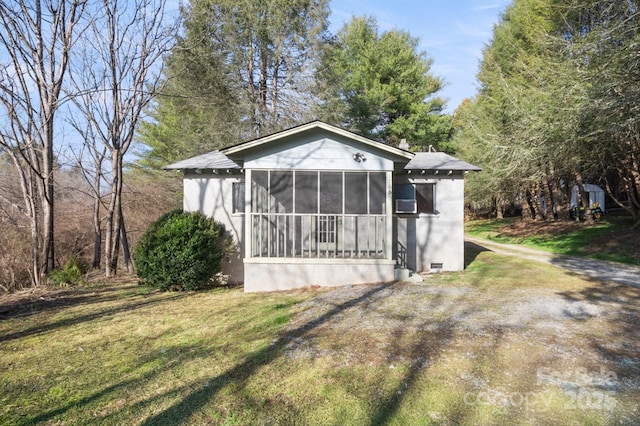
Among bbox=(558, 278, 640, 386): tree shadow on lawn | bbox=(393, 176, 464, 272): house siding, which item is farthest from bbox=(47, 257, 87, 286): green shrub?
bbox=(558, 278, 640, 386): tree shadow on lawn

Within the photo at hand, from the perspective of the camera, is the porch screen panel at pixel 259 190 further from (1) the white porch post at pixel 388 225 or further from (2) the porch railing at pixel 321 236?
(1) the white porch post at pixel 388 225

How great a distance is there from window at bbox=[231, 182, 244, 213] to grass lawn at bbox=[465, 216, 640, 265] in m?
11.6

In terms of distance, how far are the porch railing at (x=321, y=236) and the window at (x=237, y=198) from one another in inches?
41.5

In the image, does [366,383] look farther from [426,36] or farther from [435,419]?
[426,36]

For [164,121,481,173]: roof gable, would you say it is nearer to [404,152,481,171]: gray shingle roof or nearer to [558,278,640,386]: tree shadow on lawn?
[404,152,481,171]: gray shingle roof

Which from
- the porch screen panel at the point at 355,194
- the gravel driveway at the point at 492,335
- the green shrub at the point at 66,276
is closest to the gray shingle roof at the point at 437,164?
the porch screen panel at the point at 355,194

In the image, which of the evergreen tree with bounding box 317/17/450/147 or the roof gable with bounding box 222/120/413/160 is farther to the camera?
the evergreen tree with bounding box 317/17/450/147

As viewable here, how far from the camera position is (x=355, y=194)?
988cm

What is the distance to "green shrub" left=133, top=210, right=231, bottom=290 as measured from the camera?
8406mm

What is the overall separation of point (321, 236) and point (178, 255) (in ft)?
11.9

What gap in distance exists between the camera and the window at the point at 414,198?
10133mm

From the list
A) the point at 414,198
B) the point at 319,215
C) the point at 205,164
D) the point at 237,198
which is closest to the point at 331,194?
the point at 319,215

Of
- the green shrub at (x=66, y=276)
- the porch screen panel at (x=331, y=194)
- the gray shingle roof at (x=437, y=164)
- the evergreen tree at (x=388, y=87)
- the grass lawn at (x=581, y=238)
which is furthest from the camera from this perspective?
the evergreen tree at (x=388, y=87)

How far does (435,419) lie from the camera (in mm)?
3230
